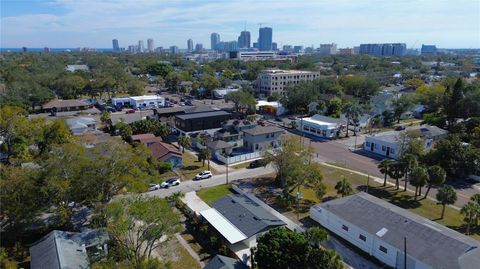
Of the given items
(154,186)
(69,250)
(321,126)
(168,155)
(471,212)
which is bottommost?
(154,186)

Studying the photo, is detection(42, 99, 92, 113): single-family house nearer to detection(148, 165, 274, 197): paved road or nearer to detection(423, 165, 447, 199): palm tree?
detection(148, 165, 274, 197): paved road

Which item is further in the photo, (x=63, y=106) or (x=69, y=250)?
(x=63, y=106)

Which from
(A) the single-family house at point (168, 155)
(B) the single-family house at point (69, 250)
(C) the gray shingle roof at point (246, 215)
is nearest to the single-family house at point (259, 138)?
(A) the single-family house at point (168, 155)

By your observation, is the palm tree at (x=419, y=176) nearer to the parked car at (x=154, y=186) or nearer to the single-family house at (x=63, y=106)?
the parked car at (x=154, y=186)

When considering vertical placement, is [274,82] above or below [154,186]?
above

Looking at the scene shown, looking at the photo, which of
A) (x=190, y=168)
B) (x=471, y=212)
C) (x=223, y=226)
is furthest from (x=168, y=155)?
(x=471, y=212)

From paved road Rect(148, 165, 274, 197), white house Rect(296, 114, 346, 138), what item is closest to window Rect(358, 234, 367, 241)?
paved road Rect(148, 165, 274, 197)

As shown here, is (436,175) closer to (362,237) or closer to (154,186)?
(362,237)

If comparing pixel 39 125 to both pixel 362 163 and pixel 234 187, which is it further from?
pixel 362 163
